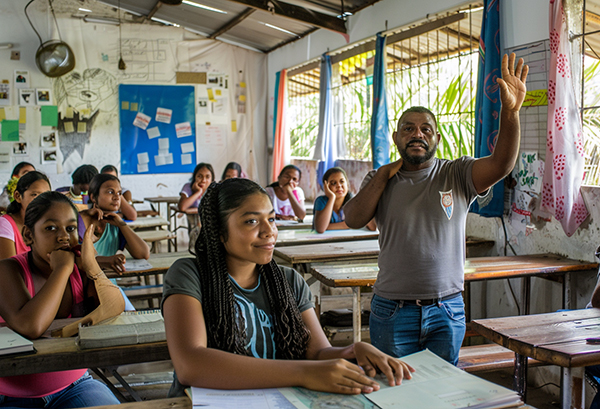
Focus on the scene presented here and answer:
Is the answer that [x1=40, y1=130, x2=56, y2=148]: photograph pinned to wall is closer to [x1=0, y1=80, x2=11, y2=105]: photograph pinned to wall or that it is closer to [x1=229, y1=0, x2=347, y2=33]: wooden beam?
[x1=0, y1=80, x2=11, y2=105]: photograph pinned to wall

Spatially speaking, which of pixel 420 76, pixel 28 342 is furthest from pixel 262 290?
pixel 420 76

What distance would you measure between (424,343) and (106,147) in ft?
22.5

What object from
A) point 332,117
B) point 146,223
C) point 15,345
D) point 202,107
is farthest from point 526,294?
point 202,107

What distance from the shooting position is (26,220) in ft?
6.59

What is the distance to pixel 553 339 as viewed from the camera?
179 centimetres

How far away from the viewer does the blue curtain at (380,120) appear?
16.2 ft

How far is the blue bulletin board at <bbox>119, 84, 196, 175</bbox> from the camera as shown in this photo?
7.96 metres

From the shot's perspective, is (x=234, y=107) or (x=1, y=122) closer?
(x=1, y=122)

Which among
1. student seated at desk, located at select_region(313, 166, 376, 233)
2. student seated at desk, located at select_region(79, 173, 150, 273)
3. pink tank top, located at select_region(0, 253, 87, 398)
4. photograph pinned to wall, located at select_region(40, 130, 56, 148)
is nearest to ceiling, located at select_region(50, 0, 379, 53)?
photograph pinned to wall, located at select_region(40, 130, 56, 148)

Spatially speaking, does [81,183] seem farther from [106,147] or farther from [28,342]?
[28,342]

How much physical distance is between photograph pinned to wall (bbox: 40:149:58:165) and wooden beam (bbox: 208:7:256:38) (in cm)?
278

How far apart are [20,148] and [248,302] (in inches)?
283

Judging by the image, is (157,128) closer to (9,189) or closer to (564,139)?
(9,189)

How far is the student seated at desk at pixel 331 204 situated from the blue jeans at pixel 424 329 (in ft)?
6.58
